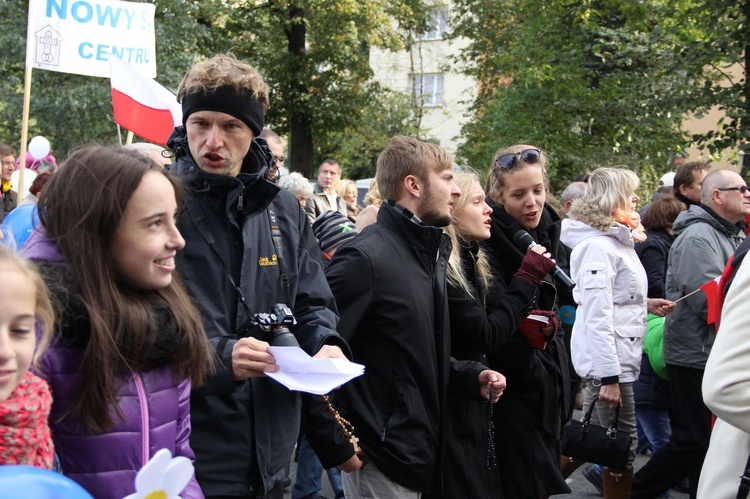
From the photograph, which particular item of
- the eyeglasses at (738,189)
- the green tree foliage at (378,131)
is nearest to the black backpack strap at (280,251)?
the eyeglasses at (738,189)

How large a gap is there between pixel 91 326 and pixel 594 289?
13.6 ft

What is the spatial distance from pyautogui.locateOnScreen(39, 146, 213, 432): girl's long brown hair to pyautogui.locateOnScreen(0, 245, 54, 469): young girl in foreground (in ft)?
0.66

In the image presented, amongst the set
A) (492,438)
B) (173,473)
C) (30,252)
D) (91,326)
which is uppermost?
(30,252)

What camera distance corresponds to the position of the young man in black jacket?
370 centimetres

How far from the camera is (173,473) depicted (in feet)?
5.80

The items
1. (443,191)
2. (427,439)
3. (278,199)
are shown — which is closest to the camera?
(278,199)

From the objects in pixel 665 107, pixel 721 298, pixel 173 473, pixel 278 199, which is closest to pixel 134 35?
pixel 278 199

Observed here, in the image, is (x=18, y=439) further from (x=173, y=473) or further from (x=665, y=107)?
(x=665, y=107)

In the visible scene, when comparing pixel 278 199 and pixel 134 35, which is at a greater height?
pixel 134 35

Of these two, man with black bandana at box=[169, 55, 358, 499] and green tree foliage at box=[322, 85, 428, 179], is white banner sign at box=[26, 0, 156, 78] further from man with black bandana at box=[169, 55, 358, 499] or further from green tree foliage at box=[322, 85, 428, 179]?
green tree foliage at box=[322, 85, 428, 179]

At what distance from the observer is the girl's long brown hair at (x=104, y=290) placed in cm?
215

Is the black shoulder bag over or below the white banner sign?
below

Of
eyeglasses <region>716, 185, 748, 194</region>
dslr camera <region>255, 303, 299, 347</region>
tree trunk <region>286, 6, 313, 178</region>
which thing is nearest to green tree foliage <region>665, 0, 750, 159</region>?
eyeglasses <region>716, 185, 748, 194</region>

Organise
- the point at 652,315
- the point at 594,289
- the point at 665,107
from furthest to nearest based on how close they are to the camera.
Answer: the point at 665,107, the point at 652,315, the point at 594,289
